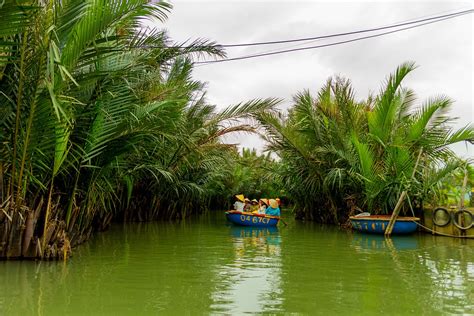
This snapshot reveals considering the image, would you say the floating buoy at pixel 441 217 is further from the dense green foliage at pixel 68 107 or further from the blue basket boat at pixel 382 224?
the dense green foliage at pixel 68 107

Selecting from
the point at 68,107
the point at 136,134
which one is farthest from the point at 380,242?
the point at 68,107

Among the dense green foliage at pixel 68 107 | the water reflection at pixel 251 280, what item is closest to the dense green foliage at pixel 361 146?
the water reflection at pixel 251 280

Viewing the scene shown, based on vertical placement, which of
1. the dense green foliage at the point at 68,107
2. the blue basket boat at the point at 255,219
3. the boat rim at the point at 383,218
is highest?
the dense green foliage at the point at 68,107

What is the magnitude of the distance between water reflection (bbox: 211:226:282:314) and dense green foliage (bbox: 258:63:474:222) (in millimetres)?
3643

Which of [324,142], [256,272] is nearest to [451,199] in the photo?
[324,142]

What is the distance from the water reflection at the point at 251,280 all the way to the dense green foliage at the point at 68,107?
2542 mm

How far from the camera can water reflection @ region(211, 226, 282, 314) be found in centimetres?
471

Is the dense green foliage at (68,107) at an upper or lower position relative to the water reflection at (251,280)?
upper

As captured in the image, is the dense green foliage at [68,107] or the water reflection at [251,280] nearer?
the water reflection at [251,280]

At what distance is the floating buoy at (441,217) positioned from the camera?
1137cm

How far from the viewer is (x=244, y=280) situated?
600 centimetres

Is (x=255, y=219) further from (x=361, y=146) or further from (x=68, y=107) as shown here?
(x=68, y=107)

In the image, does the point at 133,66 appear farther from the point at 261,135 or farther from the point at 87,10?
the point at 261,135

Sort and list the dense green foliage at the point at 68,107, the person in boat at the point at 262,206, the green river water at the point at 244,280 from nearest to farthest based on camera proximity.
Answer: the green river water at the point at 244,280 < the dense green foliage at the point at 68,107 < the person in boat at the point at 262,206
